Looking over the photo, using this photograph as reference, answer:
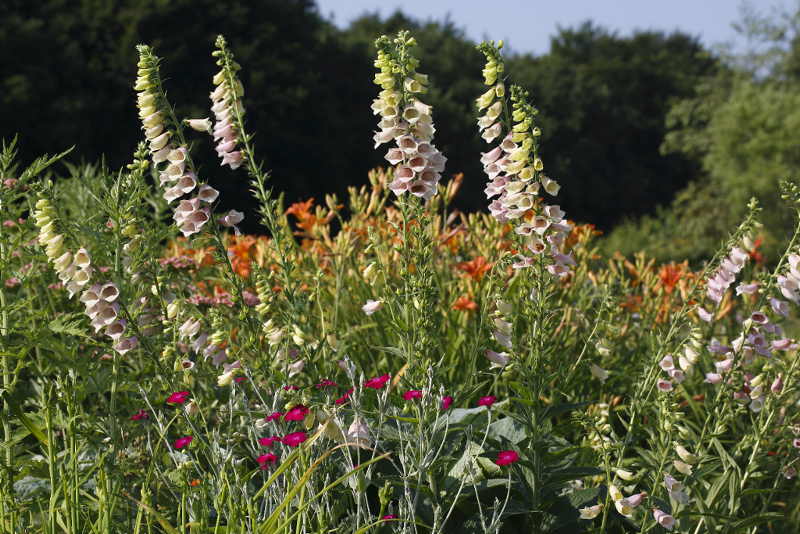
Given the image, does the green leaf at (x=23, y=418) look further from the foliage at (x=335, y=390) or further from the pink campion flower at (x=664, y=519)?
the pink campion flower at (x=664, y=519)

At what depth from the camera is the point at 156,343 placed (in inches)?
109

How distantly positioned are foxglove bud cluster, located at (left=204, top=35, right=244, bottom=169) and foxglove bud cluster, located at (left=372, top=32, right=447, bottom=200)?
18.6 inches

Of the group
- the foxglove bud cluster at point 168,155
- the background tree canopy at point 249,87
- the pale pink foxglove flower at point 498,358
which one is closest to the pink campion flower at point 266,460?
the foxglove bud cluster at point 168,155

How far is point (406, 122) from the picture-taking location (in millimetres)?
2506

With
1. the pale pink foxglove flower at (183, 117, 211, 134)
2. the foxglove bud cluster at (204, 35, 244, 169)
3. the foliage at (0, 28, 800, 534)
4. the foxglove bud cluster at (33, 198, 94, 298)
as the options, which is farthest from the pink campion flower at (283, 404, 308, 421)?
the pale pink foxglove flower at (183, 117, 211, 134)

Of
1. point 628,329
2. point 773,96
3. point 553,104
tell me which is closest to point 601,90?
point 553,104

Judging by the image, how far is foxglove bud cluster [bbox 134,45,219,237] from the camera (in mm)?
2445

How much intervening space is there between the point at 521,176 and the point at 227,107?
0.98 meters

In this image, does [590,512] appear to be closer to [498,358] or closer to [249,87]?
[498,358]

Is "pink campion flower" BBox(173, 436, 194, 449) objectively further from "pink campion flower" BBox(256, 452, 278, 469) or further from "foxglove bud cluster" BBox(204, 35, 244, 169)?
"foxglove bud cluster" BBox(204, 35, 244, 169)

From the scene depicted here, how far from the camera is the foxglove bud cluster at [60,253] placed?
7.64 feet

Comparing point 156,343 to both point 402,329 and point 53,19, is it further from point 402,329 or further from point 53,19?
point 53,19

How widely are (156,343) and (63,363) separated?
0.30 metres

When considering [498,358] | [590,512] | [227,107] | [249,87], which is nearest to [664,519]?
[590,512]
